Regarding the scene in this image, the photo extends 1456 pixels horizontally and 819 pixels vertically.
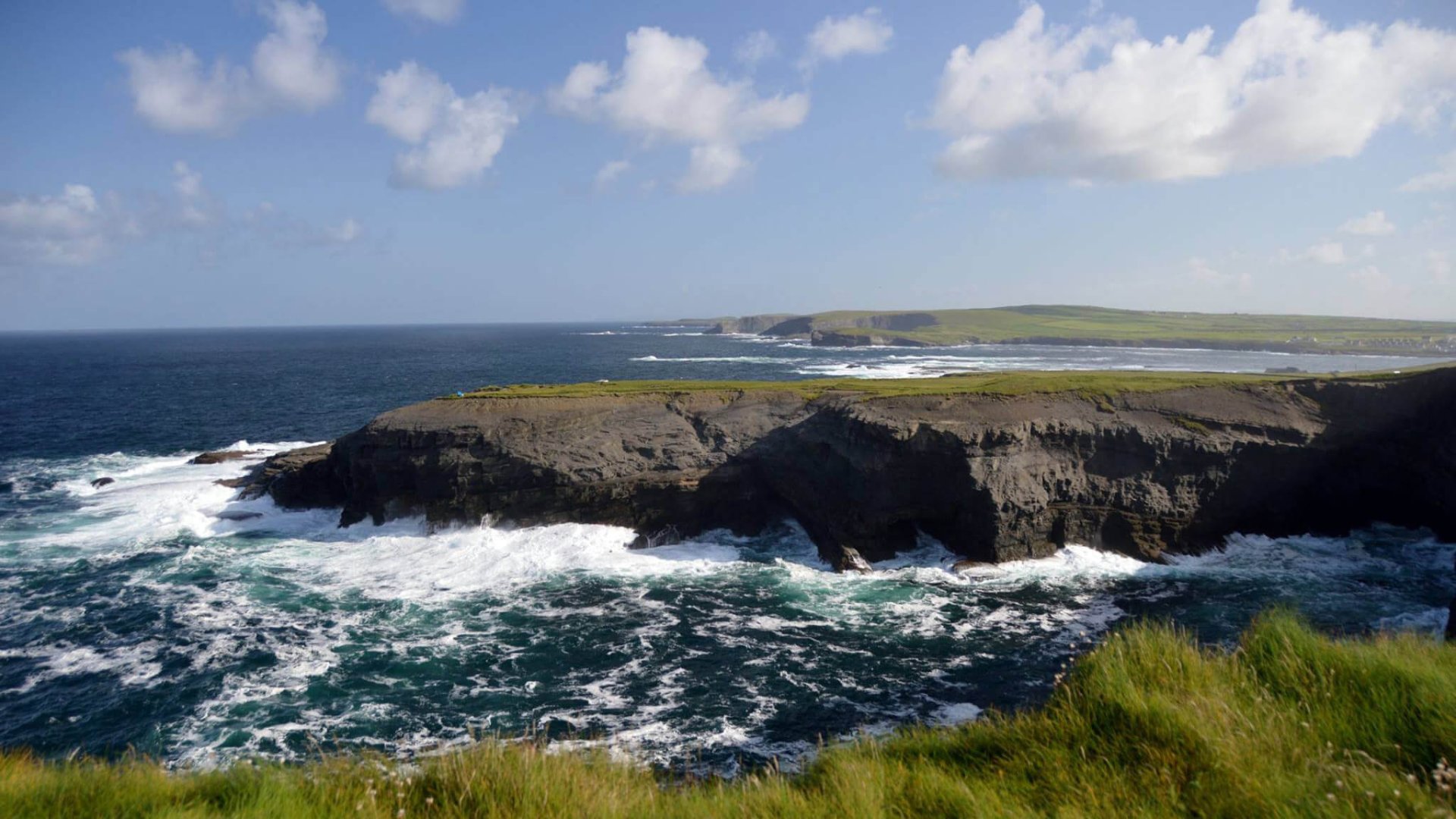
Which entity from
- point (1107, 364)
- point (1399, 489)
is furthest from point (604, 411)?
point (1107, 364)

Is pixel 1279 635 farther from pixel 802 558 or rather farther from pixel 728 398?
pixel 728 398

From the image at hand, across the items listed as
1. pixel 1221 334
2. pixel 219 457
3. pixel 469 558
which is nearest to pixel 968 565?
pixel 469 558

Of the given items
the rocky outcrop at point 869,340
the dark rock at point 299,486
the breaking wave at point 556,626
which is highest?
the rocky outcrop at point 869,340

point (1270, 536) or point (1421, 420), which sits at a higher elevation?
point (1421, 420)

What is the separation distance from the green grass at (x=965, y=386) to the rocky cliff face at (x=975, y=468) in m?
1.21

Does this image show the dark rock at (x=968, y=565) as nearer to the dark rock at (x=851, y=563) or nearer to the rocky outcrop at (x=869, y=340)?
the dark rock at (x=851, y=563)

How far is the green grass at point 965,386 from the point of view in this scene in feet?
118

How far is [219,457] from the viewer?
164 ft

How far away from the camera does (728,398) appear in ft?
135

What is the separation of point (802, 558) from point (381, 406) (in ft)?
186

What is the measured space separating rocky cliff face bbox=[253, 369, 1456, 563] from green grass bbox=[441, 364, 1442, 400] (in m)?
1.21

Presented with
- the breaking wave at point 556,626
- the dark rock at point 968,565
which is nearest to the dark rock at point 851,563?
the breaking wave at point 556,626

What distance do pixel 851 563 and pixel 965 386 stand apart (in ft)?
49.1

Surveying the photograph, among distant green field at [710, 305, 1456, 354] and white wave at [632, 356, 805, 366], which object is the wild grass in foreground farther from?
distant green field at [710, 305, 1456, 354]
